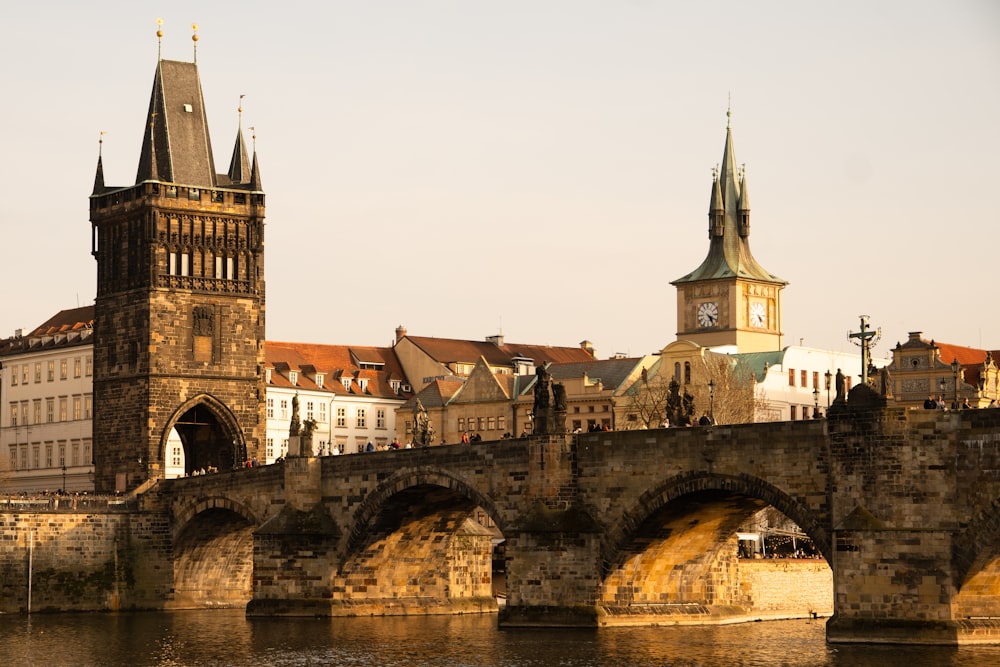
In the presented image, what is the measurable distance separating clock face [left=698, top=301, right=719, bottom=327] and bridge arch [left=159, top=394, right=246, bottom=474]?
182 ft

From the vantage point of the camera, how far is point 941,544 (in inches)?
2140

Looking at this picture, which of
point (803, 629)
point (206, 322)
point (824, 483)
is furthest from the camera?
point (206, 322)

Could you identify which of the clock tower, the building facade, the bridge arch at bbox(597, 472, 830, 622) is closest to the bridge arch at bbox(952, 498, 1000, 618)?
the bridge arch at bbox(597, 472, 830, 622)

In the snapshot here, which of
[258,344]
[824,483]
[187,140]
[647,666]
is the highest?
[187,140]

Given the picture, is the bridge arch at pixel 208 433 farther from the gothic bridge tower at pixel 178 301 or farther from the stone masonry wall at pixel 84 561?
the stone masonry wall at pixel 84 561

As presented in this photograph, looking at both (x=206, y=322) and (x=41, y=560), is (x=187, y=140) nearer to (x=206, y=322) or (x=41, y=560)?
(x=206, y=322)

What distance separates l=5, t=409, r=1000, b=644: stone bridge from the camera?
5447 centimetres

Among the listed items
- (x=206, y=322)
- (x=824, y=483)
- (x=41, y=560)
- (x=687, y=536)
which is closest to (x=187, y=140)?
(x=206, y=322)

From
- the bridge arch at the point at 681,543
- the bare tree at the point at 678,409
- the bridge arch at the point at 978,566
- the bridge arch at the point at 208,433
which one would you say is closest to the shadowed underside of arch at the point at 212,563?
the bridge arch at the point at 208,433

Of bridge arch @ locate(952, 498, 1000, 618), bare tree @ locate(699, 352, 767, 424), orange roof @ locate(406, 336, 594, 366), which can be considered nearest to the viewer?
bridge arch @ locate(952, 498, 1000, 618)

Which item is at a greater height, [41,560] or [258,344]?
[258,344]

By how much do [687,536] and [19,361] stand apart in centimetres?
6268

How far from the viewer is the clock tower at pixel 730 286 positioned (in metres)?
142

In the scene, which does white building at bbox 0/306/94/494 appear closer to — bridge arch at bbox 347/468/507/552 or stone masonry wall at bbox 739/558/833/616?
bridge arch at bbox 347/468/507/552
